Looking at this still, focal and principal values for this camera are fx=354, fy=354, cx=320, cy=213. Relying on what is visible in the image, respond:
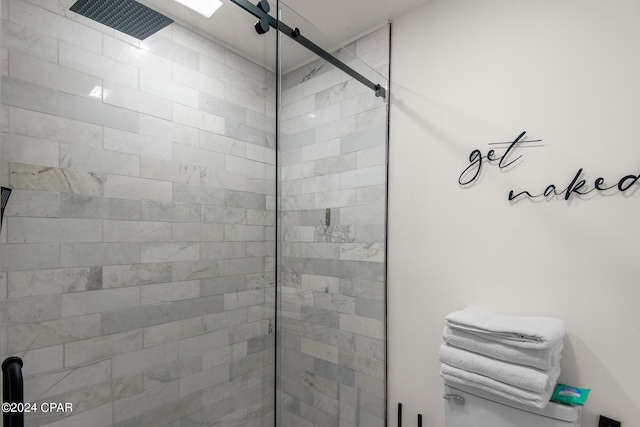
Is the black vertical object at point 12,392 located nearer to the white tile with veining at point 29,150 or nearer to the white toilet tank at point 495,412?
the white tile with veining at point 29,150

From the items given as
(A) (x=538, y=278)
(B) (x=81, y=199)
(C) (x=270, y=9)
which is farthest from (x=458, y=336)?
(C) (x=270, y=9)

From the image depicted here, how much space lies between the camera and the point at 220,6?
1191mm

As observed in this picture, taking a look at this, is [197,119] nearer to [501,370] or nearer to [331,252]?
[331,252]

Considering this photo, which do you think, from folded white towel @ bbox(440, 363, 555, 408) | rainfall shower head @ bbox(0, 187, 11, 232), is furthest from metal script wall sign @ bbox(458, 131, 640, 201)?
rainfall shower head @ bbox(0, 187, 11, 232)

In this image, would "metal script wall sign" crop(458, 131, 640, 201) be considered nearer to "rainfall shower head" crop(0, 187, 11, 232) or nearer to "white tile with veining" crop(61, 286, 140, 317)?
"white tile with veining" crop(61, 286, 140, 317)

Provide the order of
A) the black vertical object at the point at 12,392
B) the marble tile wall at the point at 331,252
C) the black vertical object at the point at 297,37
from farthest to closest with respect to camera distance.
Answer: the marble tile wall at the point at 331,252 < the black vertical object at the point at 297,37 < the black vertical object at the point at 12,392

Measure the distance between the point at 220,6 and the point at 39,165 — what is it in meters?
0.75

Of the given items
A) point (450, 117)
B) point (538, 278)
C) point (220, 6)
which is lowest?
point (538, 278)

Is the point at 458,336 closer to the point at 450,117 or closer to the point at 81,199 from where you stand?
the point at 450,117

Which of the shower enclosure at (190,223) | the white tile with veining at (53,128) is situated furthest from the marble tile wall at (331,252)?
the white tile with veining at (53,128)

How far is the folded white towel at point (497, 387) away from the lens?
42.9 inches

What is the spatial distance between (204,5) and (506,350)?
1.49m

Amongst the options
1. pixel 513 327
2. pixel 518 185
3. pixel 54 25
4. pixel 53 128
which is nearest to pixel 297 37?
pixel 54 25

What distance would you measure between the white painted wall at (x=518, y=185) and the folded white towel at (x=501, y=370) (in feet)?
0.80
